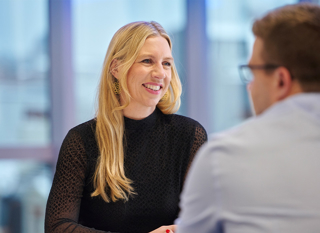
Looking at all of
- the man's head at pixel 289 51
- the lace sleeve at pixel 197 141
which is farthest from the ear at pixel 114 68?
the man's head at pixel 289 51

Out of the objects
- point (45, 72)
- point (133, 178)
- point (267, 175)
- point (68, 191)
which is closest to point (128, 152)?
point (133, 178)

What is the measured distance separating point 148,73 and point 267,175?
3.49ft

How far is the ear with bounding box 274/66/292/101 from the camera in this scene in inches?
30.7

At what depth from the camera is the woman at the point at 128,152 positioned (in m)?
1.57

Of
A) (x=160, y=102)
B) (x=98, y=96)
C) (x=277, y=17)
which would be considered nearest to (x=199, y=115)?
(x=160, y=102)

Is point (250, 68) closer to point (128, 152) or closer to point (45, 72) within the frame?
point (128, 152)

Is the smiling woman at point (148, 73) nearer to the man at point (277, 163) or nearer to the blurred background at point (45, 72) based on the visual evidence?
the man at point (277, 163)

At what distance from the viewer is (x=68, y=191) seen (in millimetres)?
1528

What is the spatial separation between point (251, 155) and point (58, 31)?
252 centimetres

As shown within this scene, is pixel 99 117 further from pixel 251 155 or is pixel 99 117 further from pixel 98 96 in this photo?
pixel 251 155

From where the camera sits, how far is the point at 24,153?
2.79 metres

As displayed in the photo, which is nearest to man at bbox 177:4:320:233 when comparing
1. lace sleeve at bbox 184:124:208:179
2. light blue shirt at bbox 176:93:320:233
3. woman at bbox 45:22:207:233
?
light blue shirt at bbox 176:93:320:233

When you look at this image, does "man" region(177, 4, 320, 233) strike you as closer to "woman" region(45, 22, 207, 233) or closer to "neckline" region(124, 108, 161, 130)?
"woman" region(45, 22, 207, 233)

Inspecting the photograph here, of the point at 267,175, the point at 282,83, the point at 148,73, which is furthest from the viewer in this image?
the point at 148,73
